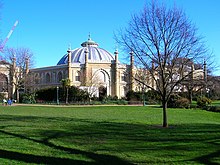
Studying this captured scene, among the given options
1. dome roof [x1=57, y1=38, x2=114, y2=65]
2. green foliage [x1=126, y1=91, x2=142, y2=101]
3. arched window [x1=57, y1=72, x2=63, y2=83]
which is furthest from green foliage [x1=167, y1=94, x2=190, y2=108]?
dome roof [x1=57, y1=38, x2=114, y2=65]

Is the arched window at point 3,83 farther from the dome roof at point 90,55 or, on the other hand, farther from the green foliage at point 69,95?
the dome roof at point 90,55

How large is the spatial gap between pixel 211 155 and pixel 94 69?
256 ft

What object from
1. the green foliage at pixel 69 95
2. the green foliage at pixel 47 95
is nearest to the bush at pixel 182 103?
the green foliage at pixel 69 95

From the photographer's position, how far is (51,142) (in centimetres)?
946

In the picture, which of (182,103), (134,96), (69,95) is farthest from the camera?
(134,96)

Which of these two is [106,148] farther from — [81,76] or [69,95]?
[81,76]

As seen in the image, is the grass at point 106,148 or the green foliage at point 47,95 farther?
the green foliage at point 47,95

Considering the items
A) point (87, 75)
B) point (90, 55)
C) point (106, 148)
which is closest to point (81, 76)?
point (87, 75)

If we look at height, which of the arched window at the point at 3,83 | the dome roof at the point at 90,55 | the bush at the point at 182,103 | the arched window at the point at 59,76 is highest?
the dome roof at the point at 90,55

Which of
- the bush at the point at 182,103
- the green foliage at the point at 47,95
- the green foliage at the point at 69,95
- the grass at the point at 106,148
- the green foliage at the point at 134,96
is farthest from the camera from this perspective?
the green foliage at the point at 134,96

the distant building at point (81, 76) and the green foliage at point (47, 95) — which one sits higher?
the distant building at point (81, 76)

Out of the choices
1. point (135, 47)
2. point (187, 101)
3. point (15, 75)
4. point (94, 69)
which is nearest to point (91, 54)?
point (94, 69)

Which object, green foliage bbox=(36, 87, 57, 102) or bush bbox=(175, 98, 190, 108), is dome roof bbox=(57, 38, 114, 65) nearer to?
green foliage bbox=(36, 87, 57, 102)

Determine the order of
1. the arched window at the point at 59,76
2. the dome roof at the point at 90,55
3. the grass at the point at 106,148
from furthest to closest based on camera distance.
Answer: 1. the dome roof at the point at 90,55
2. the arched window at the point at 59,76
3. the grass at the point at 106,148
